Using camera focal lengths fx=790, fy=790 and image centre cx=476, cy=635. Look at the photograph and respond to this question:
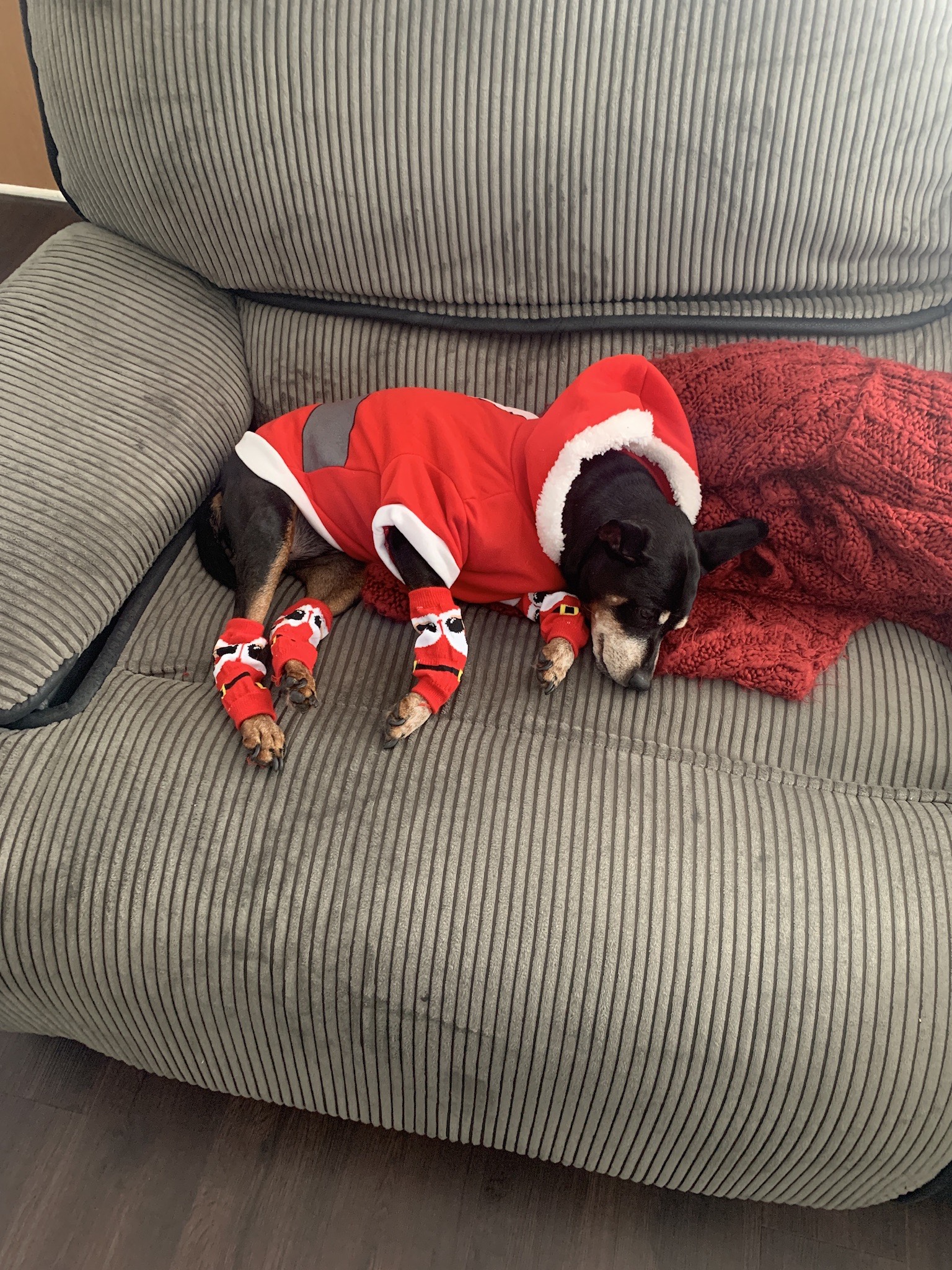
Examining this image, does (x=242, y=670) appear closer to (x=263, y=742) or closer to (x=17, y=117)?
(x=263, y=742)

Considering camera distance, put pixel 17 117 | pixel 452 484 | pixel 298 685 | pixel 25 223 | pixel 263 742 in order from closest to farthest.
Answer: pixel 263 742 → pixel 298 685 → pixel 452 484 → pixel 17 117 → pixel 25 223

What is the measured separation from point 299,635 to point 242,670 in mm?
120

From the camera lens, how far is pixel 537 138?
4.45ft

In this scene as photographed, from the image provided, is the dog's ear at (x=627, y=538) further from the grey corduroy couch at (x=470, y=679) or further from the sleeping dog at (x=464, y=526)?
the grey corduroy couch at (x=470, y=679)

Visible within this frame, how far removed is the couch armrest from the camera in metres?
1.21

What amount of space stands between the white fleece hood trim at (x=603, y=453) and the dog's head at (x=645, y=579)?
58mm

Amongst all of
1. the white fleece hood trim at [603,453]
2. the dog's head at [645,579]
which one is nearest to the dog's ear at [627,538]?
the dog's head at [645,579]

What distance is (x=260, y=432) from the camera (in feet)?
4.83

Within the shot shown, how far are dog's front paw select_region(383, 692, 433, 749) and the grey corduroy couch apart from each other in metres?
0.03

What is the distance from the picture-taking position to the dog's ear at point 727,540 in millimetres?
1329

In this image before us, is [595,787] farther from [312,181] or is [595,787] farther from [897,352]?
[312,181]

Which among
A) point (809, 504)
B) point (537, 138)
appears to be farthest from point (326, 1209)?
point (537, 138)

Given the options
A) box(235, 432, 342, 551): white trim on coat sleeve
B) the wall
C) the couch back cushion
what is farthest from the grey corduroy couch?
the wall

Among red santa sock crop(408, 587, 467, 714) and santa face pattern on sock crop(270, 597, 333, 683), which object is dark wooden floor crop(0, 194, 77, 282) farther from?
red santa sock crop(408, 587, 467, 714)
